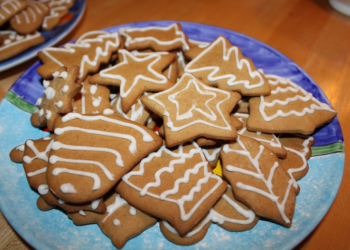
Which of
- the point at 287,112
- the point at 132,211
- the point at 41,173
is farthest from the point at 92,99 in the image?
the point at 287,112

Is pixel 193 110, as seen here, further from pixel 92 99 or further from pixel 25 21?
pixel 25 21

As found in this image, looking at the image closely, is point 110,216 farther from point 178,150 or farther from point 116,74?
point 116,74

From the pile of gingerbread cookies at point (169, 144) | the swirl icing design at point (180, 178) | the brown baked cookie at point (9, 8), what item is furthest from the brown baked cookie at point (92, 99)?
the brown baked cookie at point (9, 8)

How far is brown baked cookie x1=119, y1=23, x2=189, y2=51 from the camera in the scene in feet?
4.71

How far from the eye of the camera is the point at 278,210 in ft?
3.12

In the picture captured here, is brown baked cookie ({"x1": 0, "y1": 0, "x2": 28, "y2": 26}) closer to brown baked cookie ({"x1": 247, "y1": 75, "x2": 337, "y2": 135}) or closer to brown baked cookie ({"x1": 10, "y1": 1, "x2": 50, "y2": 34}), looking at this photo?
brown baked cookie ({"x1": 10, "y1": 1, "x2": 50, "y2": 34})

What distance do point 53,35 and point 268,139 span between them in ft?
4.76

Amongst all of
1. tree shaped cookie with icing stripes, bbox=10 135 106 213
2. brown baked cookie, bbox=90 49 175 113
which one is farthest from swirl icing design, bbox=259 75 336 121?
tree shaped cookie with icing stripes, bbox=10 135 106 213

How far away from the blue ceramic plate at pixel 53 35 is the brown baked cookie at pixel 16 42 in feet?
0.08

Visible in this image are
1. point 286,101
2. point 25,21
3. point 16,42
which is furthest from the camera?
point 25,21

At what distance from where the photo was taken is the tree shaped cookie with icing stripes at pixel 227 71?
47.9 inches

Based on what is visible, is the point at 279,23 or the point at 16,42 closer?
the point at 16,42

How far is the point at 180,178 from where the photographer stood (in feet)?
3.30

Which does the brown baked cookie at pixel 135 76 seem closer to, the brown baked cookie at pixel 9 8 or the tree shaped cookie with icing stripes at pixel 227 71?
the tree shaped cookie with icing stripes at pixel 227 71
